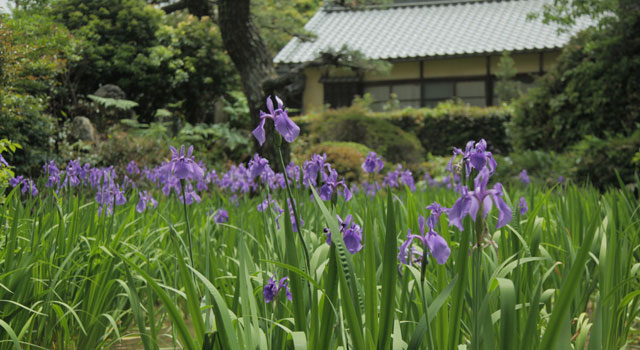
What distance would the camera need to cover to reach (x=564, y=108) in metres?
7.47

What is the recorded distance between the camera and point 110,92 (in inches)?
514

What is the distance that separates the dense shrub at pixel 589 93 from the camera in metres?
6.82

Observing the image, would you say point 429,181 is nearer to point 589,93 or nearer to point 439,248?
point 589,93

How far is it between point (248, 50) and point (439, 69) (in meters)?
11.3

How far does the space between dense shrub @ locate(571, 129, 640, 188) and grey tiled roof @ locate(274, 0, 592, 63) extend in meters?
10.5

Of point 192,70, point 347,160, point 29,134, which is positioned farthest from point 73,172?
point 192,70

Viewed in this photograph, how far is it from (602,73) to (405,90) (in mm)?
11533

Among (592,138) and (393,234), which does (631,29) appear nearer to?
(592,138)

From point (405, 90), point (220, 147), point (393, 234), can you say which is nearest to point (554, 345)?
point (393, 234)

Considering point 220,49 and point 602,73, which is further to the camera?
point 220,49

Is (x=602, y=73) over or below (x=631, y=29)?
below

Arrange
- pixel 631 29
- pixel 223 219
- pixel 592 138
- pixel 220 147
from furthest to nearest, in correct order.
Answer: pixel 220 147
pixel 631 29
pixel 592 138
pixel 223 219

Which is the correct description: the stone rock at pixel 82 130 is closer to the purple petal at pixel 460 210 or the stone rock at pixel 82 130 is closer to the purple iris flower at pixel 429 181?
the purple iris flower at pixel 429 181

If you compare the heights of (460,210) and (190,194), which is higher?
(460,210)
